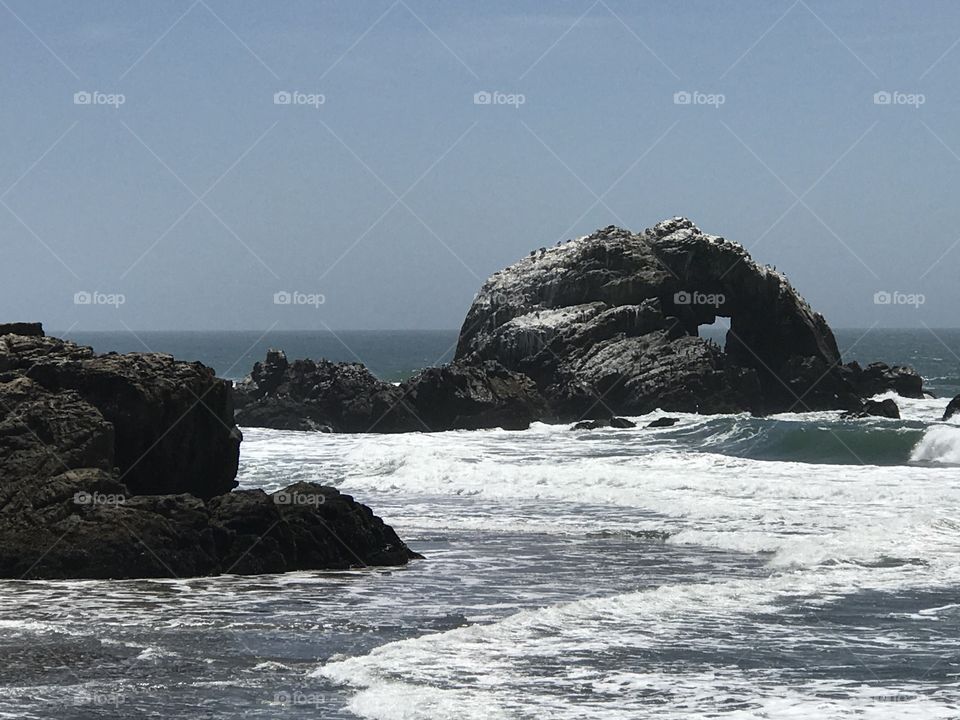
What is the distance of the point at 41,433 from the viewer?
18.8 m

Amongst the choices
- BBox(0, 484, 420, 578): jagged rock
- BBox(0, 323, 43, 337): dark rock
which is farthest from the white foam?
BBox(0, 323, 43, 337): dark rock

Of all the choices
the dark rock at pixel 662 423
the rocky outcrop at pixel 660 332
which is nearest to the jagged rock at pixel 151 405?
the dark rock at pixel 662 423

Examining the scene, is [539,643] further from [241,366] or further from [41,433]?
[241,366]

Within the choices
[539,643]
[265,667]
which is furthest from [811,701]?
[265,667]

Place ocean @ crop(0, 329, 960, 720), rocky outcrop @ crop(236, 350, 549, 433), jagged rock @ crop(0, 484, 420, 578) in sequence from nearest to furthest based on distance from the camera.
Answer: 1. ocean @ crop(0, 329, 960, 720)
2. jagged rock @ crop(0, 484, 420, 578)
3. rocky outcrop @ crop(236, 350, 549, 433)

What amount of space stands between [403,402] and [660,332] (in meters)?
11.4

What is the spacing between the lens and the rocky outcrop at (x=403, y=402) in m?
49.6

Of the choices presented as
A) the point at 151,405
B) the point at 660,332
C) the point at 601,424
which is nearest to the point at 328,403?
the point at 601,424

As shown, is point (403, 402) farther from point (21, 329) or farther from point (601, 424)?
point (21, 329)

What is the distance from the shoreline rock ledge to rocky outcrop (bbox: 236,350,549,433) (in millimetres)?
28062

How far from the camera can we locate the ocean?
11492 mm

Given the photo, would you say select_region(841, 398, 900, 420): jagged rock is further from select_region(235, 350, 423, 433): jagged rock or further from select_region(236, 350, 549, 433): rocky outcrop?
select_region(235, 350, 423, 433): jagged rock

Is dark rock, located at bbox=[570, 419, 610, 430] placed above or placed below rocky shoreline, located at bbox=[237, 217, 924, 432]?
below

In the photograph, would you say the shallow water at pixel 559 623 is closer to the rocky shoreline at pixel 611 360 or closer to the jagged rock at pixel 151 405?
the jagged rock at pixel 151 405
